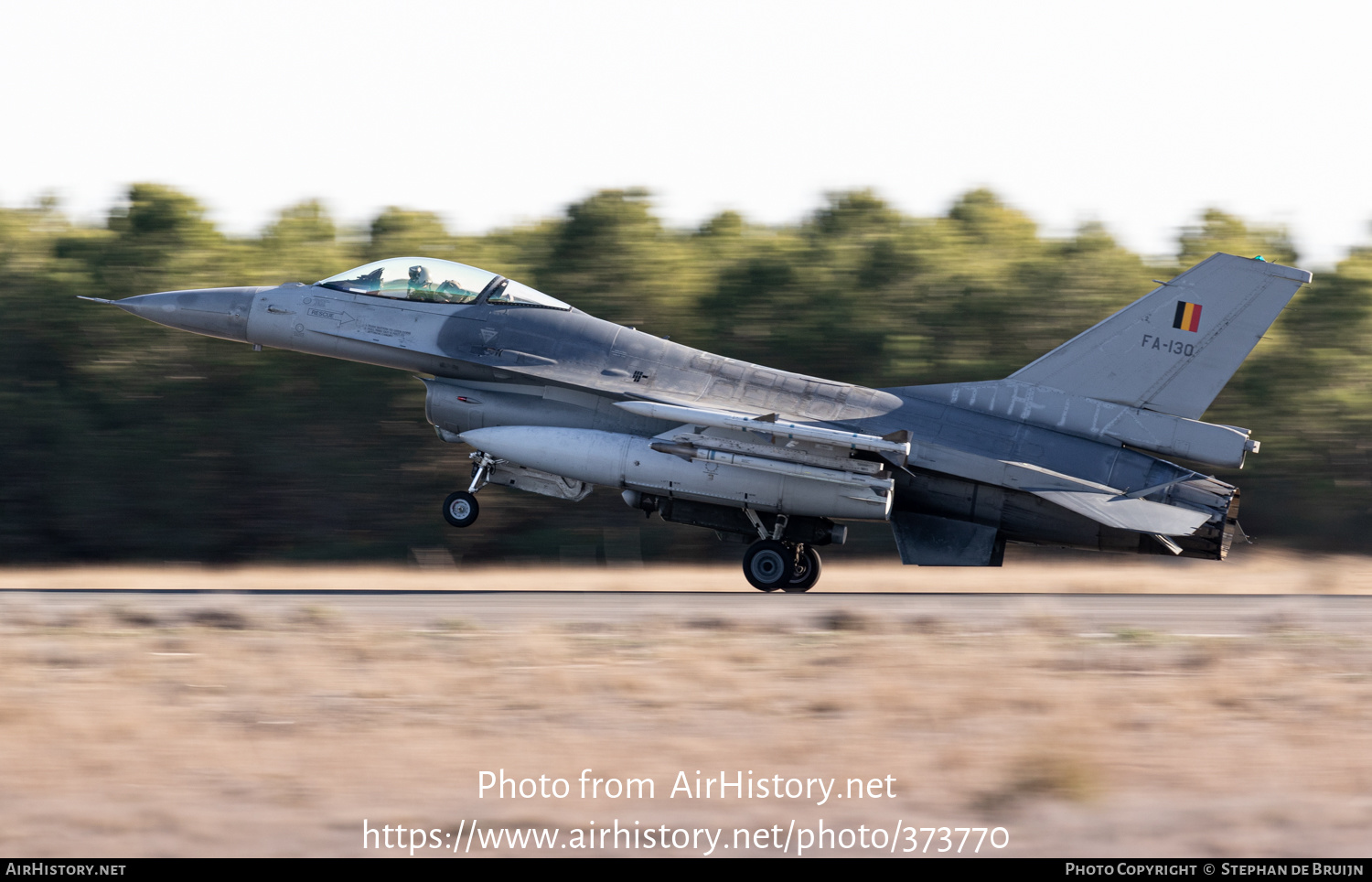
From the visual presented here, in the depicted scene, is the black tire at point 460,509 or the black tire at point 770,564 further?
the black tire at point 770,564

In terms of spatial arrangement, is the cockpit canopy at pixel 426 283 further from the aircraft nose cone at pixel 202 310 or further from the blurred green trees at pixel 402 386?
the blurred green trees at pixel 402 386

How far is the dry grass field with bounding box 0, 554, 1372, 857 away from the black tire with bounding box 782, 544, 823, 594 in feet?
7.94

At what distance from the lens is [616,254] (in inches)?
1030

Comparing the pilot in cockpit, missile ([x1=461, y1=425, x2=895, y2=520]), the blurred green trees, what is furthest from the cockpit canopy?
the blurred green trees

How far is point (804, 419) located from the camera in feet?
53.8

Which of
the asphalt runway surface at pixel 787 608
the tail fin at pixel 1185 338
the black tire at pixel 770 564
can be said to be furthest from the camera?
the black tire at pixel 770 564

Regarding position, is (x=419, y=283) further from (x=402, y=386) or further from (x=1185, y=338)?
(x=1185, y=338)

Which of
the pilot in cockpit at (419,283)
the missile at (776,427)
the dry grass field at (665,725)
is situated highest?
the pilot in cockpit at (419,283)

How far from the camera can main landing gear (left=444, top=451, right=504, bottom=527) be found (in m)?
16.1

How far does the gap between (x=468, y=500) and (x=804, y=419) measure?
4.52m

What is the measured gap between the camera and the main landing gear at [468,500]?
16141 millimetres

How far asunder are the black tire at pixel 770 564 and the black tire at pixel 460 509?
3653 mm

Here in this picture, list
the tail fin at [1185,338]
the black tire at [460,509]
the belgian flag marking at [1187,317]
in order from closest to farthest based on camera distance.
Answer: the tail fin at [1185,338] < the belgian flag marking at [1187,317] < the black tire at [460,509]

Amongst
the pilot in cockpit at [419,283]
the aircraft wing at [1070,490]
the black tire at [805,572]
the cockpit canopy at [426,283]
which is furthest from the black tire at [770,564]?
the pilot in cockpit at [419,283]
